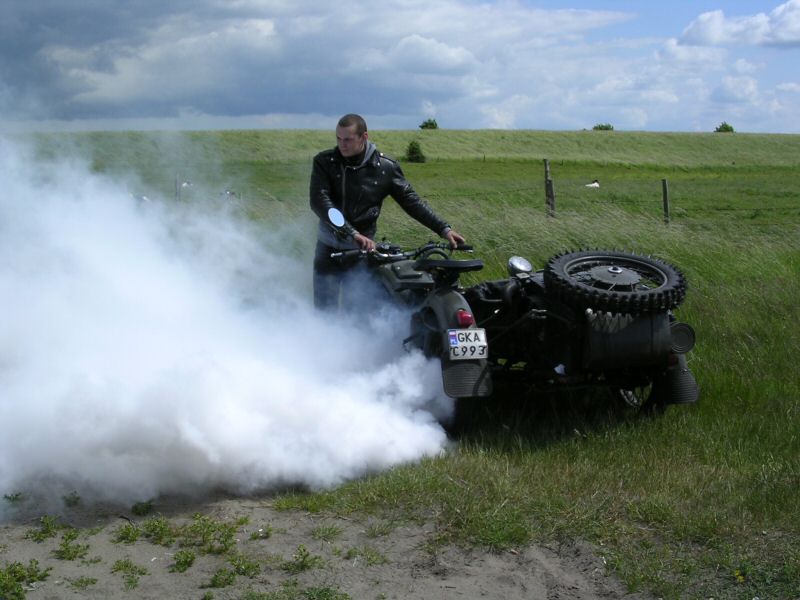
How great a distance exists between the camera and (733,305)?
10406 millimetres

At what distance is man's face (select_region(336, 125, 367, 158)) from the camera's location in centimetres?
748

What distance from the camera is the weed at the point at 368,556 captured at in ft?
15.8

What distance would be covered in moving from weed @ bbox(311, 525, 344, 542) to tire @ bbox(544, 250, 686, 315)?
2.25 m

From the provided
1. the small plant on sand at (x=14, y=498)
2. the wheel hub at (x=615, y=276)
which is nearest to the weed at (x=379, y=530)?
the small plant on sand at (x=14, y=498)

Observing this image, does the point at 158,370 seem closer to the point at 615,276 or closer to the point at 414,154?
the point at 615,276

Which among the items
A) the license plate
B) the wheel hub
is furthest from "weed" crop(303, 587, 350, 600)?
the wheel hub

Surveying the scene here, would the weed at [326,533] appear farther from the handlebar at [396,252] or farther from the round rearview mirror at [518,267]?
the round rearview mirror at [518,267]

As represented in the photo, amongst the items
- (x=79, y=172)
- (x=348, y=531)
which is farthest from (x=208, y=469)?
(x=79, y=172)

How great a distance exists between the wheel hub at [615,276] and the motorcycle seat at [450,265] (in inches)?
32.3

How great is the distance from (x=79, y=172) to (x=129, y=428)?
365 cm

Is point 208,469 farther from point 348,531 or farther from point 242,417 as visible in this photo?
point 348,531

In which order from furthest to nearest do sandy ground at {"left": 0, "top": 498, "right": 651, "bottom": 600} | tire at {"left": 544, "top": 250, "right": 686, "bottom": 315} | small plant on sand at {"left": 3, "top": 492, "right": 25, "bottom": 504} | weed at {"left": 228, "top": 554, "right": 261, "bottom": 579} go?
tire at {"left": 544, "top": 250, "right": 686, "bottom": 315} → small plant on sand at {"left": 3, "top": 492, "right": 25, "bottom": 504} → weed at {"left": 228, "top": 554, "right": 261, "bottom": 579} → sandy ground at {"left": 0, "top": 498, "right": 651, "bottom": 600}

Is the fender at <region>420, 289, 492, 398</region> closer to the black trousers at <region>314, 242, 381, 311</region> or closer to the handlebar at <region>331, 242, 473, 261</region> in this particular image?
the handlebar at <region>331, 242, 473, 261</region>

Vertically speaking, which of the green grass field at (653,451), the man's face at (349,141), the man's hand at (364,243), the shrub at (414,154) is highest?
the shrub at (414,154)
